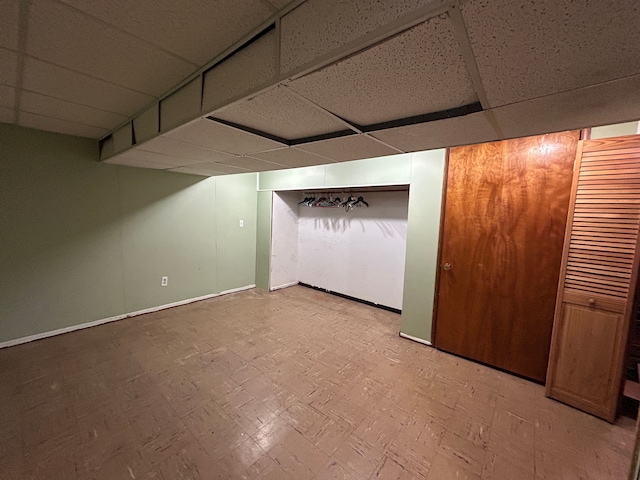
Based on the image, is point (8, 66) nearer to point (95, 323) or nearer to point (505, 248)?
point (95, 323)

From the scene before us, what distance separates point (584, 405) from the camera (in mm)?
1869

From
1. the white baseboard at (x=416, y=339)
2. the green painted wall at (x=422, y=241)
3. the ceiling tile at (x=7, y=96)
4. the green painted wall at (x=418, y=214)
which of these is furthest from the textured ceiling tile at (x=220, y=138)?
the white baseboard at (x=416, y=339)

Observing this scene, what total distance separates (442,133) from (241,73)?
115 cm

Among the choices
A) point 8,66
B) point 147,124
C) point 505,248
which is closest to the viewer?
point 8,66

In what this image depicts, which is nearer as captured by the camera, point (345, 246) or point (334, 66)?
point (334, 66)

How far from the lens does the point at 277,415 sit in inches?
70.2

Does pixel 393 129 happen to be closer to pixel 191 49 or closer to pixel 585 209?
pixel 191 49

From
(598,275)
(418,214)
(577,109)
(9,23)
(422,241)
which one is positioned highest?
(9,23)

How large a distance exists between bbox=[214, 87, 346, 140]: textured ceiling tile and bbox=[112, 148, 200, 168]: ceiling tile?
1340mm

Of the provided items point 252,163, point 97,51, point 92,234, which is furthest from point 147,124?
point 92,234

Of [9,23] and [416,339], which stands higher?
[9,23]

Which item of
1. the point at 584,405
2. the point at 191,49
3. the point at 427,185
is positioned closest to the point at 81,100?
the point at 191,49

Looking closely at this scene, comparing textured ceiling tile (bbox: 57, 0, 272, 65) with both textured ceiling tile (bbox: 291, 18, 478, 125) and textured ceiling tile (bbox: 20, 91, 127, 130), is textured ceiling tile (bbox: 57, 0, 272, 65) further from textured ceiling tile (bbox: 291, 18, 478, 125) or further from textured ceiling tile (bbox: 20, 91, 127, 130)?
textured ceiling tile (bbox: 20, 91, 127, 130)

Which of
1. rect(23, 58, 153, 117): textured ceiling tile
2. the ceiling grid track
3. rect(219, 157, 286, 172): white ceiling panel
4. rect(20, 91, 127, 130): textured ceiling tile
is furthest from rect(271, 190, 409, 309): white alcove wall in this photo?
rect(23, 58, 153, 117): textured ceiling tile
